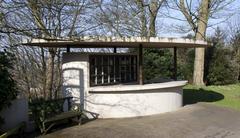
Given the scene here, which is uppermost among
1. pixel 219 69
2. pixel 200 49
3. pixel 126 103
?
pixel 200 49

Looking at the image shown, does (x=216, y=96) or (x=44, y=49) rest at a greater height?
(x=44, y=49)

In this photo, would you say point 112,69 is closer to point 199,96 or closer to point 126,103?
point 126,103

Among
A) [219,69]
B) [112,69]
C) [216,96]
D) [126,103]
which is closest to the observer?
[126,103]

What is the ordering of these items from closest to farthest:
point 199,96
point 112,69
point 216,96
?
1. point 112,69
2. point 199,96
3. point 216,96

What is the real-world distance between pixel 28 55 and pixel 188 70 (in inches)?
491

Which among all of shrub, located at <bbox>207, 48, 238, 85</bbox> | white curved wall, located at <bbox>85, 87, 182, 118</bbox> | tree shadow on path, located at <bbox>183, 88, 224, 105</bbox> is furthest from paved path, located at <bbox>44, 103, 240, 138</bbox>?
shrub, located at <bbox>207, 48, 238, 85</bbox>

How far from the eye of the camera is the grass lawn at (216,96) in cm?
1620

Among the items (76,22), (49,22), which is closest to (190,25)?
(76,22)

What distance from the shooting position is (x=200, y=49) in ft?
76.5

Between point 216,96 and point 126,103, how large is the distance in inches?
309

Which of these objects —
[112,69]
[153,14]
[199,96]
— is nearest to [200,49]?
[153,14]

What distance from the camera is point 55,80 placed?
17.5 m

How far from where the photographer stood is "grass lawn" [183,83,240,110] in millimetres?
16203

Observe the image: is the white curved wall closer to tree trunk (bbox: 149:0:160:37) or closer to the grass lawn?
the grass lawn
